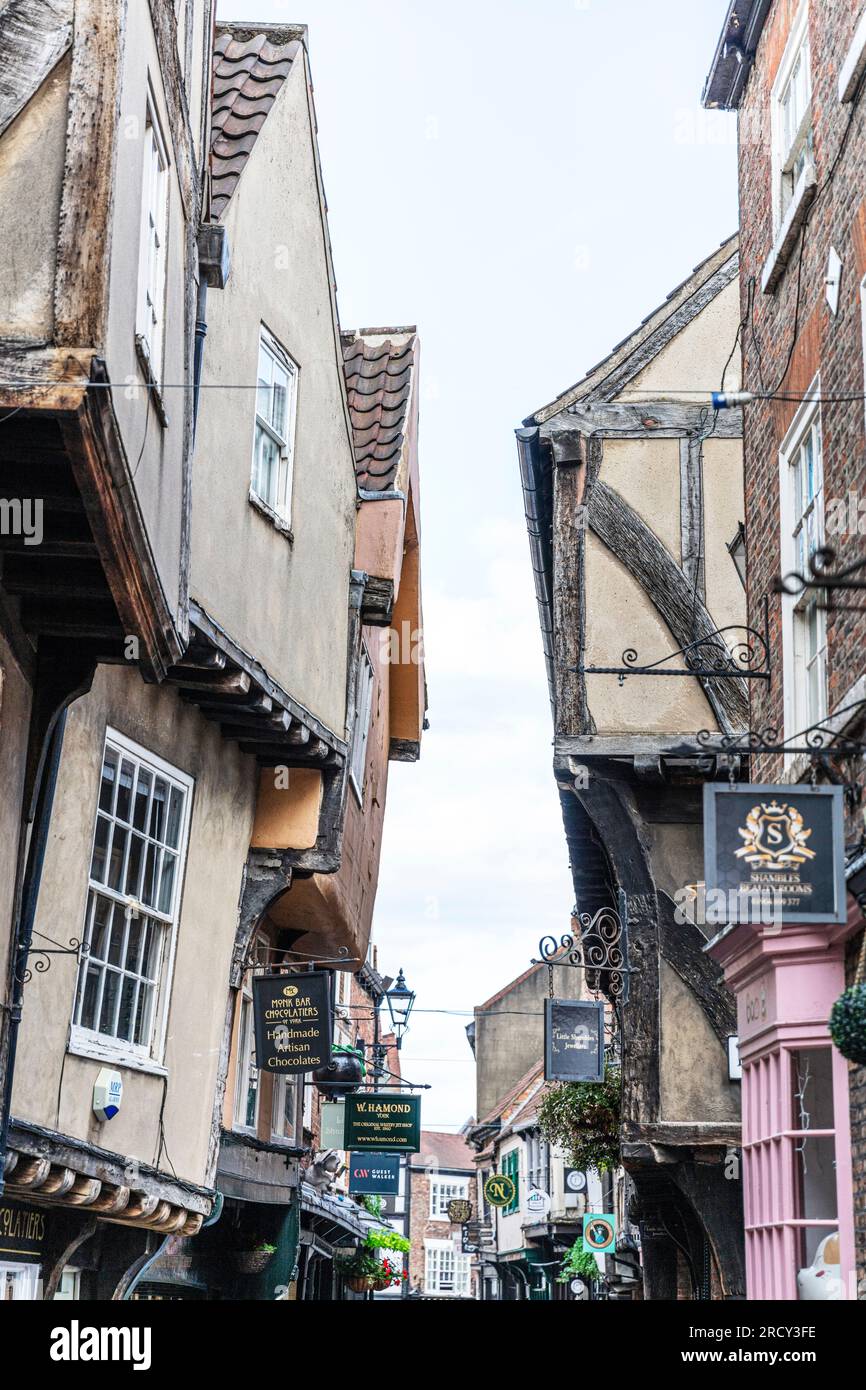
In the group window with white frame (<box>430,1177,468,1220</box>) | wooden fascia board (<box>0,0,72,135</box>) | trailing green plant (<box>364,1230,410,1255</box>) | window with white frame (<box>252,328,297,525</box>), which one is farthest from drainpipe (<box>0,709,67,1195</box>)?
window with white frame (<box>430,1177,468,1220</box>)

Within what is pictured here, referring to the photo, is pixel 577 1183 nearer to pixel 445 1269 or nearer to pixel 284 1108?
pixel 284 1108

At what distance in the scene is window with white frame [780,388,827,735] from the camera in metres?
8.54

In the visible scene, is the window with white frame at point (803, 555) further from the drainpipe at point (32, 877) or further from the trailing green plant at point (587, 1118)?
the trailing green plant at point (587, 1118)

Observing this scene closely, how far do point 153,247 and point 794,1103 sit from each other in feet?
17.7

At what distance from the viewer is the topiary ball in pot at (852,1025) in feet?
19.1

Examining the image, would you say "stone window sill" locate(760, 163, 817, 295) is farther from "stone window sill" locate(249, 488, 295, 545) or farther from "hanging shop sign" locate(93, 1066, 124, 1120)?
"hanging shop sign" locate(93, 1066, 124, 1120)

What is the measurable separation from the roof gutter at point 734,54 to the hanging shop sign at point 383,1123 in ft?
36.3

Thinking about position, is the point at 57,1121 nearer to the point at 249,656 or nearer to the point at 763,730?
the point at 249,656

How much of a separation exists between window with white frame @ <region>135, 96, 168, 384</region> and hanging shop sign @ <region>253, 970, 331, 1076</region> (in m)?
6.33

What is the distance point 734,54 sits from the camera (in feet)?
36.6

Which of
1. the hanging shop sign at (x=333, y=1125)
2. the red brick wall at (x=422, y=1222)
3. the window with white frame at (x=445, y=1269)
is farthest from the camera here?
the red brick wall at (x=422, y=1222)

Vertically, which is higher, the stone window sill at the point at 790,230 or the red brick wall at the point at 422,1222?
the stone window sill at the point at 790,230

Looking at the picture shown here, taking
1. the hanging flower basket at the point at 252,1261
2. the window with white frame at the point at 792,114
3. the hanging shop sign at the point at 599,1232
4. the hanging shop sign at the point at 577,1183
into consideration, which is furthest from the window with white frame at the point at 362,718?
the hanging shop sign at the point at 577,1183

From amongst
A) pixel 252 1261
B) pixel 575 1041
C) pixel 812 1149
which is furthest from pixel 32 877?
pixel 252 1261
